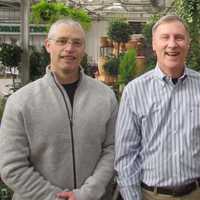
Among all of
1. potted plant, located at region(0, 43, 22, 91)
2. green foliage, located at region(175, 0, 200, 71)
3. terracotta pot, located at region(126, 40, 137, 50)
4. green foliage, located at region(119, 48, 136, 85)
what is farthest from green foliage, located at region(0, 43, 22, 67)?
green foliage, located at region(175, 0, 200, 71)

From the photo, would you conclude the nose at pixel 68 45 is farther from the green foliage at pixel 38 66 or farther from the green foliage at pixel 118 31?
the green foliage at pixel 118 31

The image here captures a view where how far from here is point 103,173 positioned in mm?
1918

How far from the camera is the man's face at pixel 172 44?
6.06 ft

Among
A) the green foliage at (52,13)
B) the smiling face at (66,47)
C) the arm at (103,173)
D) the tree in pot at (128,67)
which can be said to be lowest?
the arm at (103,173)

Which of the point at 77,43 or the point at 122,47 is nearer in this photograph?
the point at 77,43

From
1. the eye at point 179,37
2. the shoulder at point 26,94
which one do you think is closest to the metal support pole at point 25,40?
the shoulder at point 26,94

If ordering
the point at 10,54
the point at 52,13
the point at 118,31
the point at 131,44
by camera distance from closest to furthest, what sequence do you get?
the point at 52,13 < the point at 10,54 < the point at 118,31 < the point at 131,44

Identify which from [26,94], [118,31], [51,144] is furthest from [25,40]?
[51,144]

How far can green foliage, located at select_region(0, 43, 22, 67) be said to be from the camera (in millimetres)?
6359

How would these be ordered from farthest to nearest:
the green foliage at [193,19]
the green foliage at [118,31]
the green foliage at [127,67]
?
the green foliage at [118,31] < the green foliage at [127,67] < the green foliage at [193,19]

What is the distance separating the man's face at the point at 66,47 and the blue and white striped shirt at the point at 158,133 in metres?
0.28

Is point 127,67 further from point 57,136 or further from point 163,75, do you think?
point 57,136

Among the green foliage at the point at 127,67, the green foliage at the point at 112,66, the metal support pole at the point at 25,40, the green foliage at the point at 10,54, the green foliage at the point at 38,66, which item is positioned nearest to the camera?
the green foliage at the point at 127,67

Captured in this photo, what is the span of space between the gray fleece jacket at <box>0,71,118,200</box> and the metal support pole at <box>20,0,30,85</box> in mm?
4170
